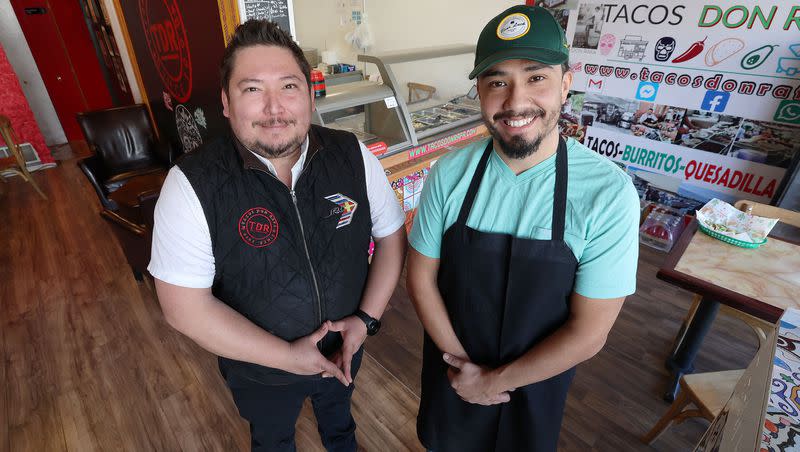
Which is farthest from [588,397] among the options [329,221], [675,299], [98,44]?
[98,44]

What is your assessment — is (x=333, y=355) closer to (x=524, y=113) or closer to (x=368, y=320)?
(x=368, y=320)

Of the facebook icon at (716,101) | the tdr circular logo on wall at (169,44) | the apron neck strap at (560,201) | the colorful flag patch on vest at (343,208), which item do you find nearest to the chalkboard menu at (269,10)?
the tdr circular logo on wall at (169,44)

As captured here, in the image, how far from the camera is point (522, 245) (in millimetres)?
924

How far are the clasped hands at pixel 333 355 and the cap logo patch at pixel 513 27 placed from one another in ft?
3.04

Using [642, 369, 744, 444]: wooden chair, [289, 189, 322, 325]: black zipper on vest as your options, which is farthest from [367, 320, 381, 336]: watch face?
[642, 369, 744, 444]: wooden chair

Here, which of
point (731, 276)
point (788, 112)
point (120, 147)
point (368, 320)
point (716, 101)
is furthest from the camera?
point (120, 147)

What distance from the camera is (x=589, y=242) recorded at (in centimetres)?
89

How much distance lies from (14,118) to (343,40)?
14.5ft

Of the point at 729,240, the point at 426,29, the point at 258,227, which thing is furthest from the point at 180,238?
the point at 426,29

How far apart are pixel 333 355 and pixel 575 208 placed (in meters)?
0.92

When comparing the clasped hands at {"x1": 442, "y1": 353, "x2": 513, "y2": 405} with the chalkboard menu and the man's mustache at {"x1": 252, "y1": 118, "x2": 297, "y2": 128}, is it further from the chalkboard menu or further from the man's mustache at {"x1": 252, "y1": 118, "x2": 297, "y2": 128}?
the chalkboard menu

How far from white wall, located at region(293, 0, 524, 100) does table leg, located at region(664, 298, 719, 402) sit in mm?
2877

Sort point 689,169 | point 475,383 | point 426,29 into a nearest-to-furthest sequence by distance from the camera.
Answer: point 475,383
point 689,169
point 426,29

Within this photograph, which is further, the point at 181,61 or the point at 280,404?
the point at 181,61
